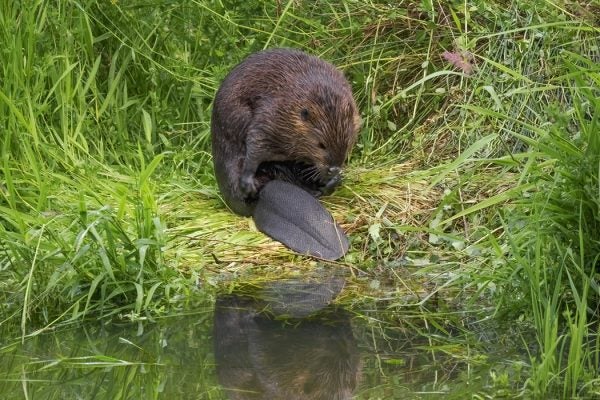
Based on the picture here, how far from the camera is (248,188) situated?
19.1 feet

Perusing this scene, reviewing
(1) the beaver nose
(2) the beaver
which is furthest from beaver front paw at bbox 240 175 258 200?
(1) the beaver nose

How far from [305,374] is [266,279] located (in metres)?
1.32

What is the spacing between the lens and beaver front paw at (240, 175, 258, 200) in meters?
5.81

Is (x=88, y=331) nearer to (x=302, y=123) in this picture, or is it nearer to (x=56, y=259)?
(x=56, y=259)

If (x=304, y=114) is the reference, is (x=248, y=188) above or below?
below

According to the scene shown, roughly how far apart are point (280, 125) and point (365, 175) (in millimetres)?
488

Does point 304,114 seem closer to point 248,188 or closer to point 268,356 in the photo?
point 248,188

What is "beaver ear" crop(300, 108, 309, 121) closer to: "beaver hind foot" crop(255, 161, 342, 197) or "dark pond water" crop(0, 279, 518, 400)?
"beaver hind foot" crop(255, 161, 342, 197)

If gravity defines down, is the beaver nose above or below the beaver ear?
below

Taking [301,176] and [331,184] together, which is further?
[301,176]

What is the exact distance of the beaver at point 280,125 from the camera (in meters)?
5.75

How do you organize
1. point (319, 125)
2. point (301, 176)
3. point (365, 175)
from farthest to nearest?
point (365, 175) < point (301, 176) < point (319, 125)

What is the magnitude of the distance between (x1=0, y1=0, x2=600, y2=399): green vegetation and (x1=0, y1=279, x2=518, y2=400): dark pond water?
0.09ft

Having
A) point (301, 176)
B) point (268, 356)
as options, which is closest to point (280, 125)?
point (301, 176)
